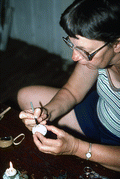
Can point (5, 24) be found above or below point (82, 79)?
above

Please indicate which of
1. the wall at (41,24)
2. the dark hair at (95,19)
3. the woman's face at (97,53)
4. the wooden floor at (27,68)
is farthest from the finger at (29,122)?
the wall at (41,24)

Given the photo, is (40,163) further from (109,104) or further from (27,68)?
(27,68)

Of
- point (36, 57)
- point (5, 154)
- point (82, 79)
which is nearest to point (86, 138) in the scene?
point (82, 79)

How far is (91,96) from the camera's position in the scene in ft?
4.78

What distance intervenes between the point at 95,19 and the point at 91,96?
838 millimetres

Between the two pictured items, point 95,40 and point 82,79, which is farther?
point 82,79

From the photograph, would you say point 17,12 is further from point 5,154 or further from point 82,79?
point 5,154

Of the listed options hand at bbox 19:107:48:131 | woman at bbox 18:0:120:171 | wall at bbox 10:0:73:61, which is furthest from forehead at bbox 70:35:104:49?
wall at bbox 10:0:73:61

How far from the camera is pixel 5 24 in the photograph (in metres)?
3.55

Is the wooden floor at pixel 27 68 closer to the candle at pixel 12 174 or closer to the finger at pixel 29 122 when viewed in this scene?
the finger at pixel 29 122

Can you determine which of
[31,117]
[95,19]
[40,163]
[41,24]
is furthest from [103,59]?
[41,24]

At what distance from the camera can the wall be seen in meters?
3.25

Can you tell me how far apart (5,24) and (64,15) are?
10.5 ft

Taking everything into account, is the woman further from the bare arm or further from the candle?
the candle
